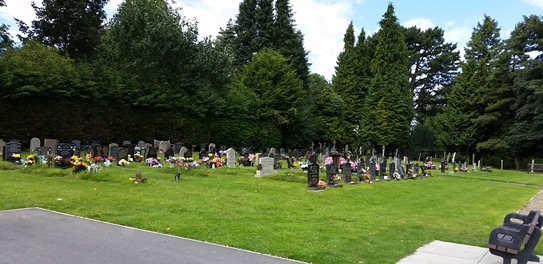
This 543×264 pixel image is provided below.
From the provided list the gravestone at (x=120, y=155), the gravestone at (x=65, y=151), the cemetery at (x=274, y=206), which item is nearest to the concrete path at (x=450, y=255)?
the cemetery at (x=274, y=206)

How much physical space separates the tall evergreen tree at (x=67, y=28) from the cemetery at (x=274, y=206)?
2817cm

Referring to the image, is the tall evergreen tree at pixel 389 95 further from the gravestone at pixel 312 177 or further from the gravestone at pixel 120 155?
the gravestone at pixel 312 177

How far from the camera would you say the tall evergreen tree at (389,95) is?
167 ft

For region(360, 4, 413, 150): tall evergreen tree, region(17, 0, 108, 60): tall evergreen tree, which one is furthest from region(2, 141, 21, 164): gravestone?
region(360, 4, 413, 150): tall evergreen tree

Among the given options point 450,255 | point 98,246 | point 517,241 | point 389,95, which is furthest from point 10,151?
point 389,95

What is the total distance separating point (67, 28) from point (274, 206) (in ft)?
129

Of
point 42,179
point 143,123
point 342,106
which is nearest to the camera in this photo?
point 42,179

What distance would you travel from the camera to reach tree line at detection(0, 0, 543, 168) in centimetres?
2806

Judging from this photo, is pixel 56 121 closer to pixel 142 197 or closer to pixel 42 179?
pixel 42 179

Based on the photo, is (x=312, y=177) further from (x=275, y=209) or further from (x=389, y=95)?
(x=389, y=95)

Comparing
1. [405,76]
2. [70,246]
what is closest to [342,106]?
[405,76]

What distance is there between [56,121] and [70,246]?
75.5 feet

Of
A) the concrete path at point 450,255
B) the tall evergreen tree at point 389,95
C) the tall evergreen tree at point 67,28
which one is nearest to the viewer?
the concrete path at point 450,255

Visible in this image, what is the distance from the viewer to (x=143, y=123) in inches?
1237
